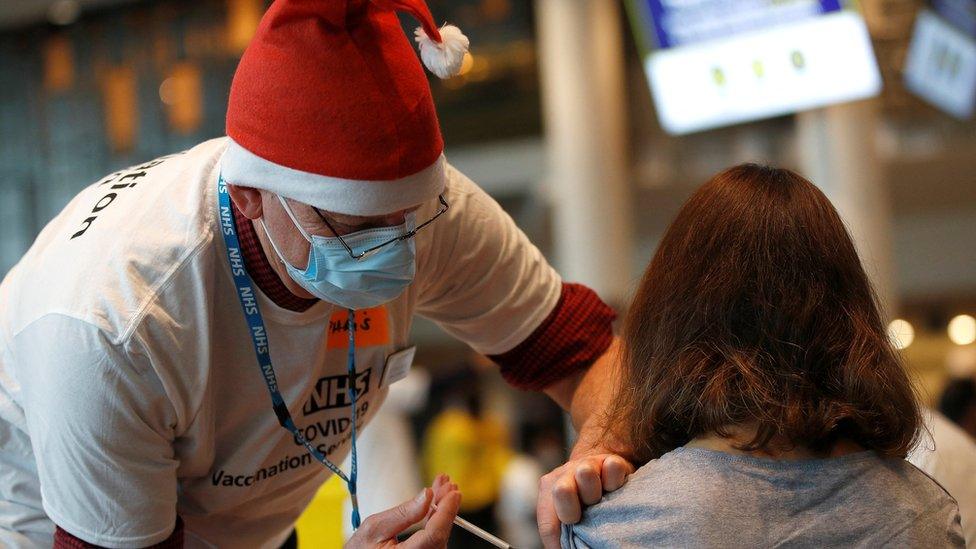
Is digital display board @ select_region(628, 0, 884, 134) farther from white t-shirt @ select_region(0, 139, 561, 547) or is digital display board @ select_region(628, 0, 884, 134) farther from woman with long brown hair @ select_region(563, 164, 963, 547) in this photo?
woman with long brown hair @ select_region(563, 164, 963, 547)

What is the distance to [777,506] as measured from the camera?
1.39m

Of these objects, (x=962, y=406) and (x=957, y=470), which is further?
(x=962, y=406)

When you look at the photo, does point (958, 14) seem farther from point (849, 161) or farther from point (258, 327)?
point (258, 327)

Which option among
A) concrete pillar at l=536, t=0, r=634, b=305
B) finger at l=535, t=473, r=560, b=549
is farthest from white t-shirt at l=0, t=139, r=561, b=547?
concrete pillar at l=536, t=0, r=634, b=305

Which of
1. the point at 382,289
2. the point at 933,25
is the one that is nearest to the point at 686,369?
the point at 382,289

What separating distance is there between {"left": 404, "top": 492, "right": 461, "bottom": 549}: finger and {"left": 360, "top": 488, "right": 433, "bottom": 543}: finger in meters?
0.02

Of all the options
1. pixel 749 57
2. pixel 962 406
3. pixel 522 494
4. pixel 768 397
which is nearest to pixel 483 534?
pixel 768 397

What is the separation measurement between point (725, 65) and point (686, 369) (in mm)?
3303

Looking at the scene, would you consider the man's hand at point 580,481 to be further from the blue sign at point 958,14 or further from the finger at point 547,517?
the blue sign at point 958,14

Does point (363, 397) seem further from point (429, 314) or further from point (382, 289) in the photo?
point (382, 289)

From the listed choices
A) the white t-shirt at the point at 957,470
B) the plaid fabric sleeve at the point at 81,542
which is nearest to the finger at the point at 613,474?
the plaid fabric sleeve at the point at 81,542

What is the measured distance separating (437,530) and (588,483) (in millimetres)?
262

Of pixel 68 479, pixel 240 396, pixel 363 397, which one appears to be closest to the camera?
pixel 68 479

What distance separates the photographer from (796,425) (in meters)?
1.41
